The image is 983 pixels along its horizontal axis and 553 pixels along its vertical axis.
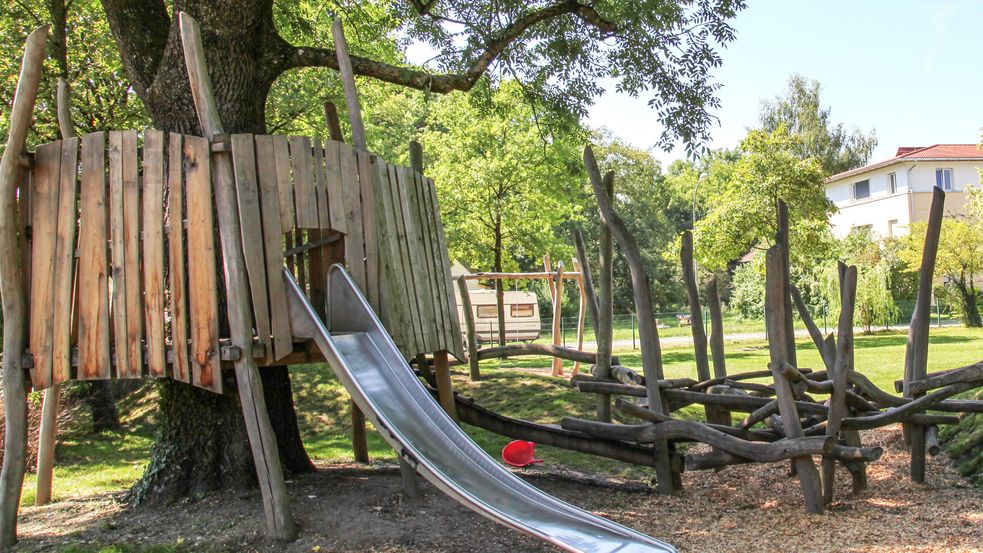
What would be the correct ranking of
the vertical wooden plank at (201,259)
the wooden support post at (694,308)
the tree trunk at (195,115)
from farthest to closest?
the wooden support post at (694,308) < the tree trunk at (195,115) < the vertical wooden plank at (201,259)

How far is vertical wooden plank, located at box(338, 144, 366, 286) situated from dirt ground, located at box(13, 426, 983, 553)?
69.7 inches

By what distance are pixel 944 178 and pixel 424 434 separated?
46168mm

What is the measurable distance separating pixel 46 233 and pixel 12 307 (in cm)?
58

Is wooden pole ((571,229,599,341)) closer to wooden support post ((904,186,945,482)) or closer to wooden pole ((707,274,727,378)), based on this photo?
wooden pole ((707,274,727,378))

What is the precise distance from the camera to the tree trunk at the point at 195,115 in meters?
6.71

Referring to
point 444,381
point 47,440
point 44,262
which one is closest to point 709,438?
point 444,381

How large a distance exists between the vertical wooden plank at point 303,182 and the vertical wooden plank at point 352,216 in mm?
246

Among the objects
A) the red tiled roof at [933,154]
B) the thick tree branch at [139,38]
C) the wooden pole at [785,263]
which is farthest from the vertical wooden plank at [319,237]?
the red tiled roof at [933,154]

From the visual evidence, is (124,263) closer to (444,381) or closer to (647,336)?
(444,381)

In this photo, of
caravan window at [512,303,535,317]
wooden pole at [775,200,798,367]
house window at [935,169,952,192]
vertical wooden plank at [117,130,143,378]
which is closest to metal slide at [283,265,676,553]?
vertical wooden plank at [117,130,143,378]

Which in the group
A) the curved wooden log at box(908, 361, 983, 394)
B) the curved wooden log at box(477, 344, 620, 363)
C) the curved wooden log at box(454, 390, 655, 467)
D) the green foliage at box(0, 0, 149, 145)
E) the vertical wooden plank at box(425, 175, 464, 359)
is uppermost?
the green foliage at box(0, 0, 149, 145)

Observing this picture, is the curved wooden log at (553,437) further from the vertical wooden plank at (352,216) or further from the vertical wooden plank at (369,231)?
the vertical wooden plank at (352,216)

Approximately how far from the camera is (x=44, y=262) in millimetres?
5816

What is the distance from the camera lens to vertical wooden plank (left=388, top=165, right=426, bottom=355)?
661cm
